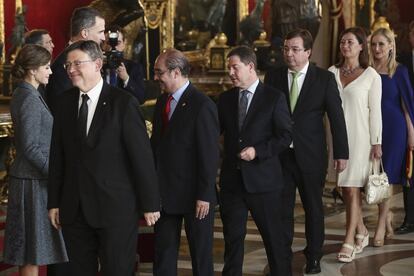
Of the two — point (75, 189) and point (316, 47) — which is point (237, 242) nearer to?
point (75, 189)

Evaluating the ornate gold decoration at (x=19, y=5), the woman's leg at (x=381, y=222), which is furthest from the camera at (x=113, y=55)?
the ornate gold decoration at (x=19, y=5)

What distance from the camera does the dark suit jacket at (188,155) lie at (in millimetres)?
5535

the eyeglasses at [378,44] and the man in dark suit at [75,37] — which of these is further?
the eyeglasses at [378,44]

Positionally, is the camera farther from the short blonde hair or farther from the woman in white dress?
the short blonde hair

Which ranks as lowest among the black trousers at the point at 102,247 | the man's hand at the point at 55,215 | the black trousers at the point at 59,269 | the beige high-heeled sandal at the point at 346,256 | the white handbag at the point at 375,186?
the beige high-heeled sandal at the point at 346,256

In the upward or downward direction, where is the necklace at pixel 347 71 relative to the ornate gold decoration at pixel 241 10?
downward

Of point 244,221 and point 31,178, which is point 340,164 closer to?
point 244,221

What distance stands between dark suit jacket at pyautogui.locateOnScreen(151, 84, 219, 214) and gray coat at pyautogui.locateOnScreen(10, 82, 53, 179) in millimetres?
634

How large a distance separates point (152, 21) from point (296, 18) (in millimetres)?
1950

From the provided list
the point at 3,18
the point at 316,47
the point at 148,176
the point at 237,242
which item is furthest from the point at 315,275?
the point at 316,47

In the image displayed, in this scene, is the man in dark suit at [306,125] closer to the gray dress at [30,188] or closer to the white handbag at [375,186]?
the white handbag at [375,186]

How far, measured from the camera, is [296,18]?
13570 mm

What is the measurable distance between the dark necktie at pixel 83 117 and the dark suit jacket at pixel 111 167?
1.3 inches

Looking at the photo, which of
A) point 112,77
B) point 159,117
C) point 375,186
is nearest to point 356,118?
point 375,186
